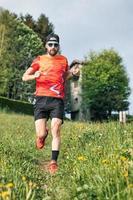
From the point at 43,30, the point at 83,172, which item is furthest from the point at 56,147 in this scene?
the point at 43,30

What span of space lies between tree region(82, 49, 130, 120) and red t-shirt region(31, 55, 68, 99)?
80420 millimetres

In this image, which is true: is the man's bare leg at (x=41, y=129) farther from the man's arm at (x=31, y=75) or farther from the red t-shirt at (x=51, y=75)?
the man's arm at (x=31, y=75)

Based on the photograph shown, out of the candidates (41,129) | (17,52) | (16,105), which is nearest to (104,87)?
(17,52)

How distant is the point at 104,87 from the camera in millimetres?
94688

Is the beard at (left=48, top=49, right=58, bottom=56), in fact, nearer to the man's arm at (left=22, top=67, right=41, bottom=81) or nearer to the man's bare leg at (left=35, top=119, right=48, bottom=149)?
the man's arm at (left=22, top=67, right=41, bottom=81)

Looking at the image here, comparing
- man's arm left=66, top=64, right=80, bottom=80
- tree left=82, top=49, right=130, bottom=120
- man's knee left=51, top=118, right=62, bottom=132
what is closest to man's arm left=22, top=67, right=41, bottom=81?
man's arm left=66, top=64, right=80, bottom=80

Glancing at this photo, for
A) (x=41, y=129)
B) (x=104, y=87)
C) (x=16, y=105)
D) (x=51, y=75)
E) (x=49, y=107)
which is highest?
(x=104, y=87)

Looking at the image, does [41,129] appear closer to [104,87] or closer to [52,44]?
[52,44]

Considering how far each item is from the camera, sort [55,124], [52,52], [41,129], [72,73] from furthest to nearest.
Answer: [41,129] → [72,73] → [52,52] → [55,124]

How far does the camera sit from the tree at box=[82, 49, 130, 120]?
3664 inches

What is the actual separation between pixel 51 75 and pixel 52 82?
13cm

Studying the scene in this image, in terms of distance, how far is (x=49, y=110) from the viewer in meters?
11.4

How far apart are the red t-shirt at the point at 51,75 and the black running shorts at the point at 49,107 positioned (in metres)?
0.10

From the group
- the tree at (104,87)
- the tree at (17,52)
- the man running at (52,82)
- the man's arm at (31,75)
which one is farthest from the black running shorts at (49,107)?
the tree at (104,87)
